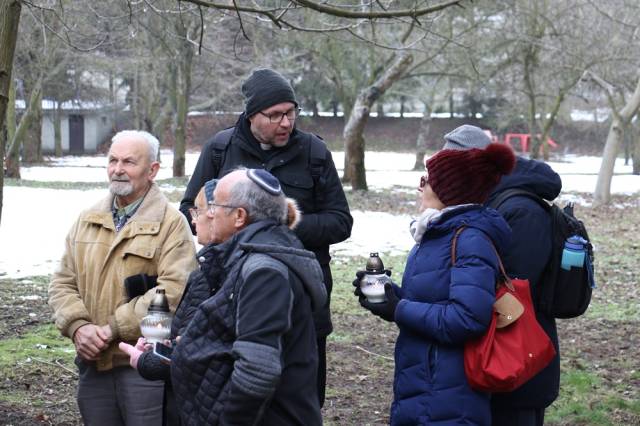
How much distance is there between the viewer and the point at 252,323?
2.96 m

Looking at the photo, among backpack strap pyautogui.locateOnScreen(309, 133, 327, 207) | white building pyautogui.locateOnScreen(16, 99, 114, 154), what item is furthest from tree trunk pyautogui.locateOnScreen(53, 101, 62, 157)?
backpack strap pyautogui.locateOnScreen(309, 133, 327, 207)

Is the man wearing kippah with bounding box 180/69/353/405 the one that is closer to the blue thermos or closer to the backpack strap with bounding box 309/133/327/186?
the backpack strap with bounding box 309/133/327/186

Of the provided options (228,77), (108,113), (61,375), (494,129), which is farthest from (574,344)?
(494,129)

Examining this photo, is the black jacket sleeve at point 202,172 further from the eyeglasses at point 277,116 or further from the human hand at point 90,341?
the human hand at point 90,341

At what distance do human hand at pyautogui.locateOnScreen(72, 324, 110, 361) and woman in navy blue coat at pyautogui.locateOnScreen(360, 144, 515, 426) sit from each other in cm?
116

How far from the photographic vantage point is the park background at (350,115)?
264 inches

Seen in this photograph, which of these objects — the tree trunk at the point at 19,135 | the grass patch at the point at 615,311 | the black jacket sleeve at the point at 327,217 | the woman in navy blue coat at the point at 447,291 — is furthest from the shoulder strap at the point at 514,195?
the tree trunk at the point at 19,135

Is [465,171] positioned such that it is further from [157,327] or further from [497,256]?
[157,327]

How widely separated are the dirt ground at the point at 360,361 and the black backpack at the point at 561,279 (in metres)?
2.43

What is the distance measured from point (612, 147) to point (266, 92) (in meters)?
20.7

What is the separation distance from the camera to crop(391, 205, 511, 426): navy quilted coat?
3299 mm

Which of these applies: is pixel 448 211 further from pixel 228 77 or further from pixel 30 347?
pixel 228 77

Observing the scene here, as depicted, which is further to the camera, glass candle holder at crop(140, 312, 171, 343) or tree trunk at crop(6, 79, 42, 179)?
tree trunk at crop(6, 79, 42, 179)

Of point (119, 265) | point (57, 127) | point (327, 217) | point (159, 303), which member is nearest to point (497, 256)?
point (159, 303)
